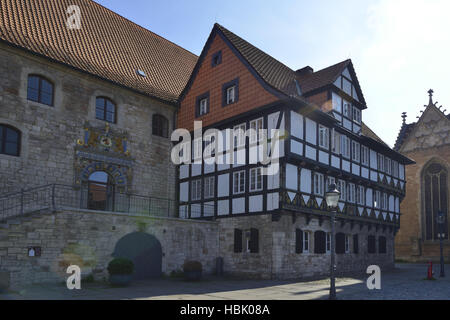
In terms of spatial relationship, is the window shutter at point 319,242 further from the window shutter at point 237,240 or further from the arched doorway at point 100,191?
the arched doorway at point 100,191

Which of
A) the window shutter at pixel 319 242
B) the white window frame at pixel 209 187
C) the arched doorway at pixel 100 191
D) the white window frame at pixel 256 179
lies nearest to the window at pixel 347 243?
the window shutter at pixel 319 242

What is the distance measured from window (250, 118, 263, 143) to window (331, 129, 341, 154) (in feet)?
14.1

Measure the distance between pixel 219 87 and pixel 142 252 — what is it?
31.4 ft

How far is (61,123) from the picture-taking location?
20531mm

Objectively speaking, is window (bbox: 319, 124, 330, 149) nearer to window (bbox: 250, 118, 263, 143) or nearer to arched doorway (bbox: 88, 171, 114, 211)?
window (bbox: 250, 118, 263, 143)

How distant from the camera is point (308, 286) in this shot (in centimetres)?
1823

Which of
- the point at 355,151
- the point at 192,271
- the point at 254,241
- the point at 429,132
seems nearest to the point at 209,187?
the point at 254,241

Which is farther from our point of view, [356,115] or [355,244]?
[355,244]

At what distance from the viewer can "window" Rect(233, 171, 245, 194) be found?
872 inches

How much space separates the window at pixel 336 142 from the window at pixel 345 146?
0.92 feet

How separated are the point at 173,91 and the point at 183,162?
4.23 metres

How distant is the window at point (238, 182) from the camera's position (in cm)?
2216

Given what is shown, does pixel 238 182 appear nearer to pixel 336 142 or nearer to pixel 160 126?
pixel 336 142
